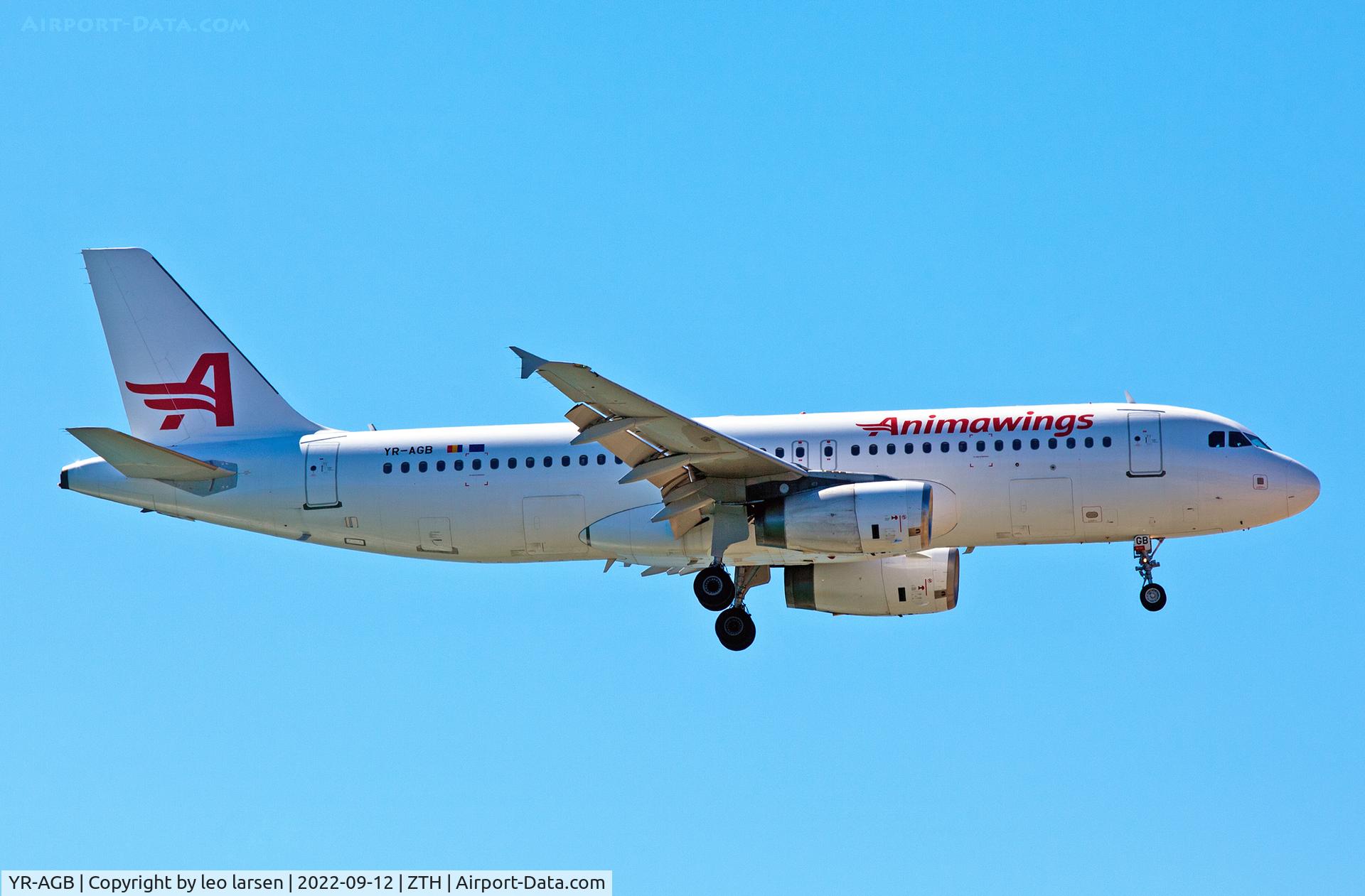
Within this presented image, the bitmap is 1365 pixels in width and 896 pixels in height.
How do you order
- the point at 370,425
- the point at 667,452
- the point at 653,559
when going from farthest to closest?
the point at 370,425
the point at 653,559
the point at 667,452

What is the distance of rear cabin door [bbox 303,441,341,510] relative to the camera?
37.7 m

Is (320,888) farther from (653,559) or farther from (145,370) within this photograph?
(145,370)

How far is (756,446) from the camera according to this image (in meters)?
36.3

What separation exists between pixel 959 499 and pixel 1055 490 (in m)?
1.94

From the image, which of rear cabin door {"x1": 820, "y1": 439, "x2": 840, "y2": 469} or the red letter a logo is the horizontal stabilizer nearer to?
the red letter a logo

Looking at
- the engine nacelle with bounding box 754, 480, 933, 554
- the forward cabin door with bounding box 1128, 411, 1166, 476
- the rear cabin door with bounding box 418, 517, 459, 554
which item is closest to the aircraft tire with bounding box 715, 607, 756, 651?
the engine nacelle with bounding box 754, 480, 933, 554

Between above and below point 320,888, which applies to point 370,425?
above

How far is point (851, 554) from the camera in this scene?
3425 centimetres

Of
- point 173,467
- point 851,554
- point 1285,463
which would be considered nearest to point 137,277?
point 173,467

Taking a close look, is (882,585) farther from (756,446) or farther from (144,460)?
(144,460)

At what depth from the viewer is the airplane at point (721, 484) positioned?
112 feet

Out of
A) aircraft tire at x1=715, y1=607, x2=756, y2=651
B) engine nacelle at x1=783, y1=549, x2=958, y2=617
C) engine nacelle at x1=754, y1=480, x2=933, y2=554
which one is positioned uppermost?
engine nacelle at x1=754, y1=480, x2=933, y2=554

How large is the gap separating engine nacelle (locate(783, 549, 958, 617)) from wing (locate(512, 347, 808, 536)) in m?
3.83

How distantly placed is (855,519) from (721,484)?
3.10m
